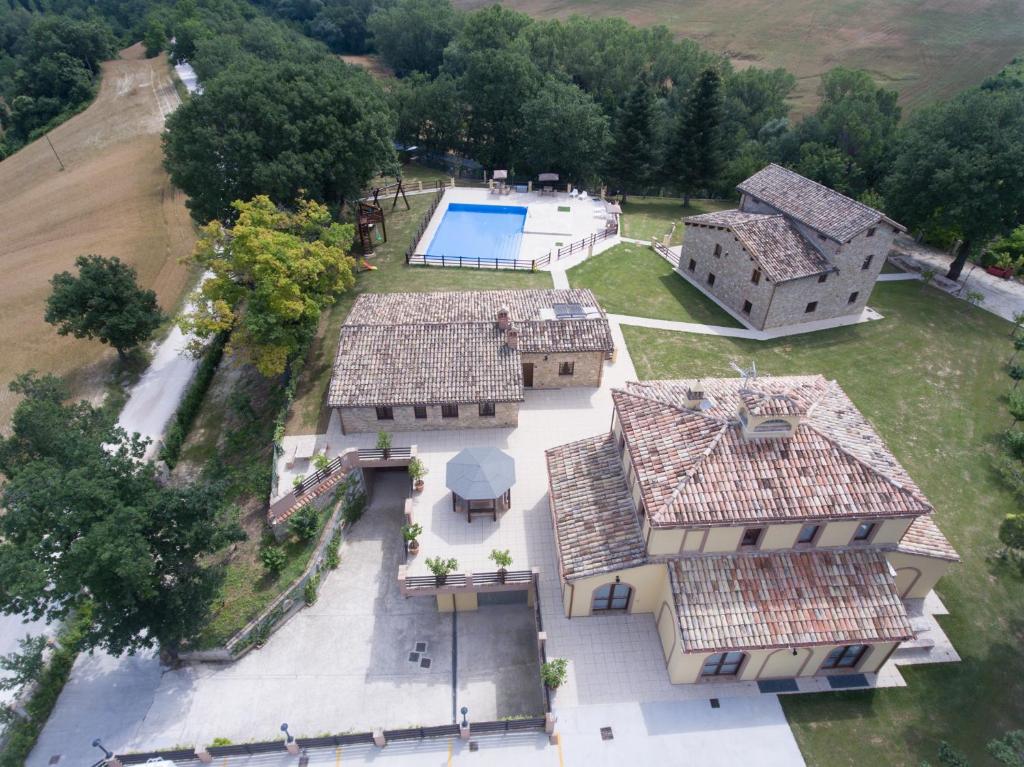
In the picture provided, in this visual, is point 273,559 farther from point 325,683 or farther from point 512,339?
point 512,339

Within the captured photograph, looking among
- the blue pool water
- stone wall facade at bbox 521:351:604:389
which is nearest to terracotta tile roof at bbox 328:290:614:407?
stone wall facade at bbox 521:351:604:389

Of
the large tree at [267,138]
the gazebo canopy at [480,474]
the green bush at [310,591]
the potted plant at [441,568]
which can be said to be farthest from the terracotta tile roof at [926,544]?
→ the large tree at [267,138]

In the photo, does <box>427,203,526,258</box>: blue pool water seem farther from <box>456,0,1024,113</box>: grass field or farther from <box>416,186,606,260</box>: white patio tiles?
<box>456,0,1024,113</box>: grass field

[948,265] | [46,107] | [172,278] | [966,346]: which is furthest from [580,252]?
[46,107]

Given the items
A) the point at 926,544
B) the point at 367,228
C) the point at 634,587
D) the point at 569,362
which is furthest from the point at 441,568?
the point at 367,228

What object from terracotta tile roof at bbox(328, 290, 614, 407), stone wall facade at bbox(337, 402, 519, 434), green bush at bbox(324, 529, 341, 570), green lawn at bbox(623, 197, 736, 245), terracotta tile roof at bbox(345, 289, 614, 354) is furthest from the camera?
green lawn at bbox(623, 197, 736, 245)

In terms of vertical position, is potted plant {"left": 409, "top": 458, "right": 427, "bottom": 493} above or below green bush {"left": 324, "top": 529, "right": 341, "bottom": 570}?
above

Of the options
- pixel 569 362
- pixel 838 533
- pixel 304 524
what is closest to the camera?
pixel 838 533
